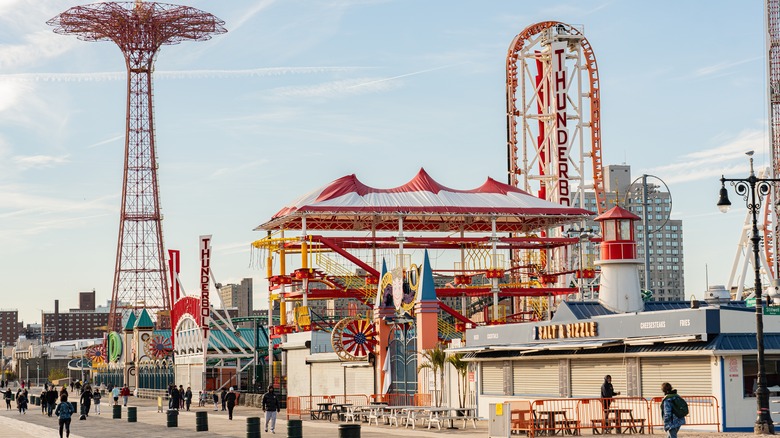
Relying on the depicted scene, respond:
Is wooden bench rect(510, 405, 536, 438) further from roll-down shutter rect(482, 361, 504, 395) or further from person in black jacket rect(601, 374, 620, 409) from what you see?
roll-down shutter rect(482, 361, 504, 395)

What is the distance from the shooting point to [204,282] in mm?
74500

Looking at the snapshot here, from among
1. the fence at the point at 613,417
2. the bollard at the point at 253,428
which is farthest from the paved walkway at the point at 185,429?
the bollard at the point at 253,428

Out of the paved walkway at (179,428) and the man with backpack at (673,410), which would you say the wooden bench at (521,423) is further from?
the man with backpack at (673,410)

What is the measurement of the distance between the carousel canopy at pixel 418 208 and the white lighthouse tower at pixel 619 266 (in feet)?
92.5

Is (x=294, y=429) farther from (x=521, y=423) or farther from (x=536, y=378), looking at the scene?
(x=536, y=378)

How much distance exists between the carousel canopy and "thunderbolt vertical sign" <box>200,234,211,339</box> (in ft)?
11.3

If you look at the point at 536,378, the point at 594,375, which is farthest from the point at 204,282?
the point at 594,375

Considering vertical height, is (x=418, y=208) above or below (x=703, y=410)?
above

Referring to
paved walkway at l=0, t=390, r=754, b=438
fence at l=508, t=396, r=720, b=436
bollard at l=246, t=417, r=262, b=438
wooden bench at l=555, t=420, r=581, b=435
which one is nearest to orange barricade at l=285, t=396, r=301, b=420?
paved walkway at l=0, t=390, r=754, b=438

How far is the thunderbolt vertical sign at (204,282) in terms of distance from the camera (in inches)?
2926

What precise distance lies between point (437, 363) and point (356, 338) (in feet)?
20.9

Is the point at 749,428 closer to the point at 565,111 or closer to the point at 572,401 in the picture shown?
the point at 572,401

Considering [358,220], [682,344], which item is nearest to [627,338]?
[682,344]

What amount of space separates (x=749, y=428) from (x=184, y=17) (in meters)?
91.3
